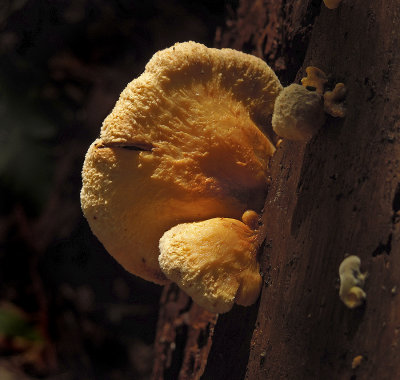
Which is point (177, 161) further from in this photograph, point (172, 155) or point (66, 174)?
point (66, 174)

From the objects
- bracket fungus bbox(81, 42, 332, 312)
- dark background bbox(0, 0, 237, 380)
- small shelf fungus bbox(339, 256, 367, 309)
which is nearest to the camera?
small shelf fungus bbox(339, 256, 367, 309)

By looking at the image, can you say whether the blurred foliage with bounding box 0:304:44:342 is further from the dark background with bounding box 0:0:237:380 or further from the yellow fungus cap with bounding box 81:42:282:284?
the yellow fungus cap with bounding box 81:42:282:284

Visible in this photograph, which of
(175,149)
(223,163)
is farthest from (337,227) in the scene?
(175,149)

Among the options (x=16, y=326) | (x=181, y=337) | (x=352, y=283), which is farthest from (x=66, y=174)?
(x=352, y=283)

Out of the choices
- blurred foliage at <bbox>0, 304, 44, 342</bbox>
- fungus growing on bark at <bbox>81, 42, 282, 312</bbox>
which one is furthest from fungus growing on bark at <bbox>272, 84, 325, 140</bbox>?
blurred foliage at <bbox>0, 304, 44, 342</bbox>

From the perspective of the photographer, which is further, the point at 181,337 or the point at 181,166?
the point at 181,337

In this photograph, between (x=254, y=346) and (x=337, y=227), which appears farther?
(x=254, y=346)

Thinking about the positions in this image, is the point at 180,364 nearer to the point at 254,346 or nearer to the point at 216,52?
the point at 254,346
